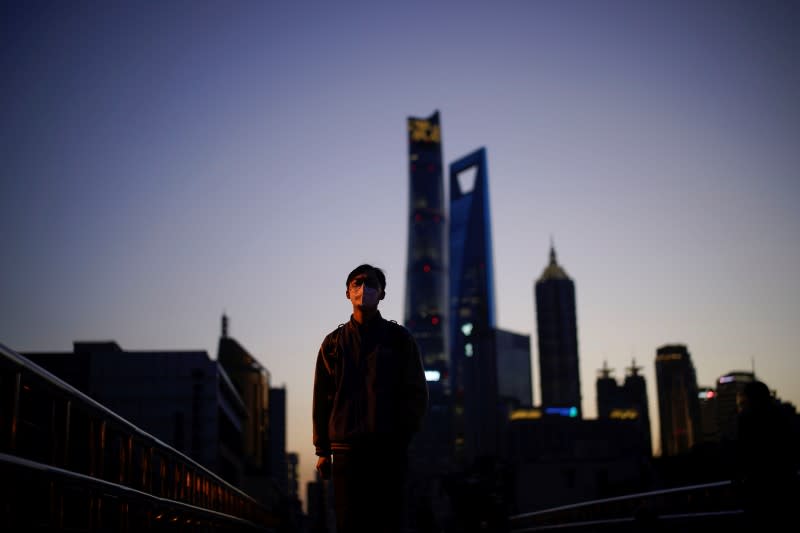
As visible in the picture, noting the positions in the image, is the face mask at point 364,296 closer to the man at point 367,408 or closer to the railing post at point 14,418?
the man at point 367,408

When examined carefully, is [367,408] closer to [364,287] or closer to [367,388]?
[367,388]

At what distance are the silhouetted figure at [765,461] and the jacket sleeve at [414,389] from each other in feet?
8.75

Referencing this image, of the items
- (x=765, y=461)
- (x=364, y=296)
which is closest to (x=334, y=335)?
(x=364, y=296)

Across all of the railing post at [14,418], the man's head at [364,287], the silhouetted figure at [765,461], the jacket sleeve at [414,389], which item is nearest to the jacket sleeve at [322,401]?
the man's head at [364,287]

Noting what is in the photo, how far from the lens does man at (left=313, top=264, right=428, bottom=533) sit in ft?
17.3

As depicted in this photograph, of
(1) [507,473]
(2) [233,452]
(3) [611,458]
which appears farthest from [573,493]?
(2) [233,452]

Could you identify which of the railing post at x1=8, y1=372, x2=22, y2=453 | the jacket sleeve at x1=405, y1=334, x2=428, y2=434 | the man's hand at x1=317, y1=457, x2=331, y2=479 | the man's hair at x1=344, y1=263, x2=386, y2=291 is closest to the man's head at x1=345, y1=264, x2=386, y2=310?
the man's hair at x1=344, y1=263, x2=386, y2=291

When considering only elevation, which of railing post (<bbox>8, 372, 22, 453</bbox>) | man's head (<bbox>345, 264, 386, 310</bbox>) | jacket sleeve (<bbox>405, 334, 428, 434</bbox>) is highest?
man's head (<bbox>345, 264, 386, 310</bbox>)

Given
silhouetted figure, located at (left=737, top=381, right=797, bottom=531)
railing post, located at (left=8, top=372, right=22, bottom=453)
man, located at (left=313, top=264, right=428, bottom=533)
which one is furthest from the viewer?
silhouetted figure, located at (left=737, top=381, right=797, bottom=531)

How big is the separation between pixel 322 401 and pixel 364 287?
0.78 m

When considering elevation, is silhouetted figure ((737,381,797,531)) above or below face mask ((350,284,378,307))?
below

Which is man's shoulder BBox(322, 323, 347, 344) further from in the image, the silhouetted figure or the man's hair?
the silhouetted figure

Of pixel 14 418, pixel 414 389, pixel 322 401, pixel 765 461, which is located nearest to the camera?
pixel 14 418

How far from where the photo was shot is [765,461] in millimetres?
6586
